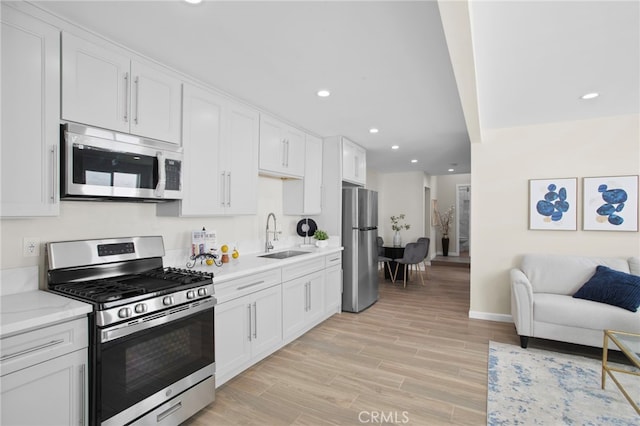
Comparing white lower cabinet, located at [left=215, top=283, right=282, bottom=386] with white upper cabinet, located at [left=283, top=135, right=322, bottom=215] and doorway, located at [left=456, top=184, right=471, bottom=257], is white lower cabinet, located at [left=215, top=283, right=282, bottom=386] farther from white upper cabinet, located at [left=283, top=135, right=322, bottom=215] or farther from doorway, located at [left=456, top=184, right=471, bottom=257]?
doorway, located at [left=456, top=184, right=471, bottom=257]

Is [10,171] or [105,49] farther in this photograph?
[105,49]

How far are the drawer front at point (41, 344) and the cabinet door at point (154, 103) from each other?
4.28 feet

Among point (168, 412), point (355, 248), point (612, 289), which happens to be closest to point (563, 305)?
point (612, 289)

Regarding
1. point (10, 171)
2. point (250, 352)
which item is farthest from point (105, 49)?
point (250, 352)

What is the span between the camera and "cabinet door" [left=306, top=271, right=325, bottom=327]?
3.76m

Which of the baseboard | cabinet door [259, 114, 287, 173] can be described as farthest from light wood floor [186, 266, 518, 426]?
cabinet door [259, 114, 287, 173]

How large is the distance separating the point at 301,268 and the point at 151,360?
1.90 m

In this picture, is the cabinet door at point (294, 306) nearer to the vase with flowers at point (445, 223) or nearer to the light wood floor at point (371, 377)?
the light wood floor at point (371, 377)

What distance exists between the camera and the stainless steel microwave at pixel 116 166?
1.91 metres

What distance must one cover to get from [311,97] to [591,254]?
12.2 ft

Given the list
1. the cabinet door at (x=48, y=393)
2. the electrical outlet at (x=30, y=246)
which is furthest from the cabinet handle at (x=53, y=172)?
the cabinet door at (x=48, y=393)

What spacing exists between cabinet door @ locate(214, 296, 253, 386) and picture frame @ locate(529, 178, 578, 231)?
142 inches

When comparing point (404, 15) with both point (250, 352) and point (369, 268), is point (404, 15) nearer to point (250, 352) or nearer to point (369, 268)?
point (250, 352)

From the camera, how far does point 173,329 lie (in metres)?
2.02
